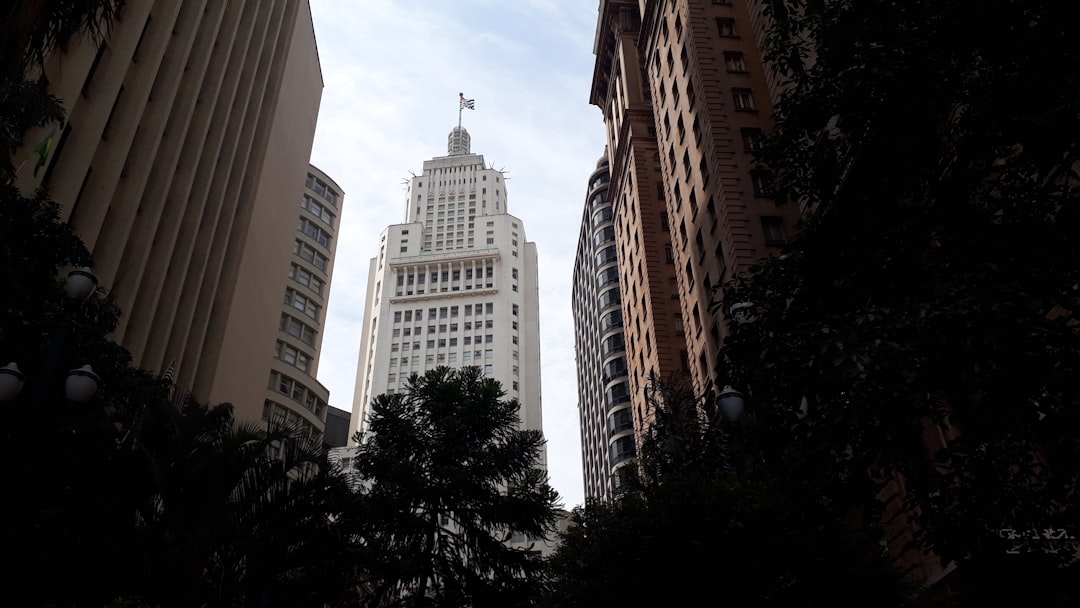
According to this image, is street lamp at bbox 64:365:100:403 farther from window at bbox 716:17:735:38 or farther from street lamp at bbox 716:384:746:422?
window at bbox 716:17:735:38

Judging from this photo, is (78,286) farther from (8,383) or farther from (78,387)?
(8,383)

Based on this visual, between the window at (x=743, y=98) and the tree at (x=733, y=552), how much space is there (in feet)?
88.4

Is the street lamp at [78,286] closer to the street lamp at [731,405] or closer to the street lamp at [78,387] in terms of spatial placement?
the street lamp at [78,387]

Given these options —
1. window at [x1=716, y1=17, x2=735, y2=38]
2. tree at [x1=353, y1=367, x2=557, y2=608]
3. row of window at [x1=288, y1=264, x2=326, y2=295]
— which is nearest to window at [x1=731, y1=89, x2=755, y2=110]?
window at [x1=716, y1=17, x2=735, y2=38]

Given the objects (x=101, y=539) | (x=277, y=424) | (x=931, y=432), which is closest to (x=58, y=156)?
(x=277, y=424)

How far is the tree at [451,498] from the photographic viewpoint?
2311 centimetres

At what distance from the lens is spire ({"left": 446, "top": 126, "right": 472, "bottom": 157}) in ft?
554

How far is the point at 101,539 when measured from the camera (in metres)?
12.4

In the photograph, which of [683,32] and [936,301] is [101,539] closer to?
[936,301]

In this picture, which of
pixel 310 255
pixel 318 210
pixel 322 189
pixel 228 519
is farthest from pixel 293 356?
pixel 228 519

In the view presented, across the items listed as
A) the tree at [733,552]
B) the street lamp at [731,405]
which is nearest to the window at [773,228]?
the tree at [733,552]

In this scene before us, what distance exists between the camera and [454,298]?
120m

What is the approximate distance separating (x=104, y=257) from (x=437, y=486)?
43.6 feet

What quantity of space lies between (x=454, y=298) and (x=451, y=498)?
3760 inches
